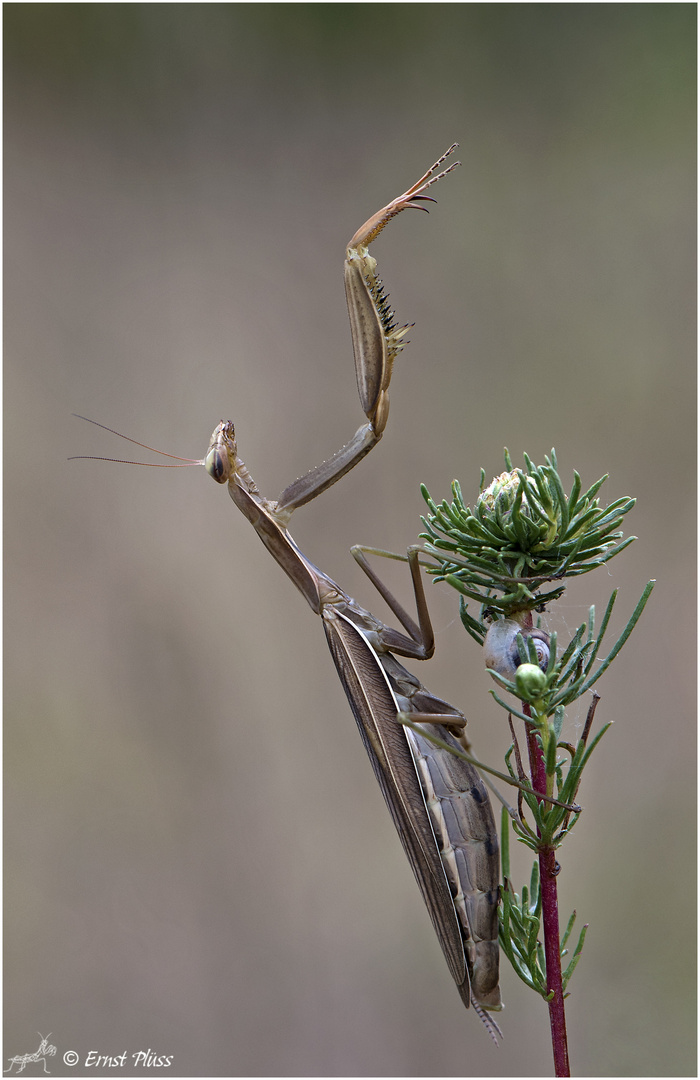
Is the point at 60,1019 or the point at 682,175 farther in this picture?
the point at 682,175

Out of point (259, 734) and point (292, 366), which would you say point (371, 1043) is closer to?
point (259, 734)

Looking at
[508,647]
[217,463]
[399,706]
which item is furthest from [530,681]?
[217,463]

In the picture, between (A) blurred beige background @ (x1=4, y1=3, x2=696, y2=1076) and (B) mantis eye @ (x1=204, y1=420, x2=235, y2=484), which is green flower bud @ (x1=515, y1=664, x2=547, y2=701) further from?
(A) blurred beige background @ (x1=4, y1=3, x2=696, y2=1076)

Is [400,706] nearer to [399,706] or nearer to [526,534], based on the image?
[399,706]

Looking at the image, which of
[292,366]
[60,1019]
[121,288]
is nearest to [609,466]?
[292,366]

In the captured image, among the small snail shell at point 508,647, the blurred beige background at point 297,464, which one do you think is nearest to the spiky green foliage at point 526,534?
the small snail shell at point 508,647

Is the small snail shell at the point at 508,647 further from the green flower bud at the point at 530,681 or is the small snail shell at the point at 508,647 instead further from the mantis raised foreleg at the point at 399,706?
the mantis raised foreleg at the point at 399,706

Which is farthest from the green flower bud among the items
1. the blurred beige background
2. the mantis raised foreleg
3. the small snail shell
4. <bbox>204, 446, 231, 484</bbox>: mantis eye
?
the blurred beige background
